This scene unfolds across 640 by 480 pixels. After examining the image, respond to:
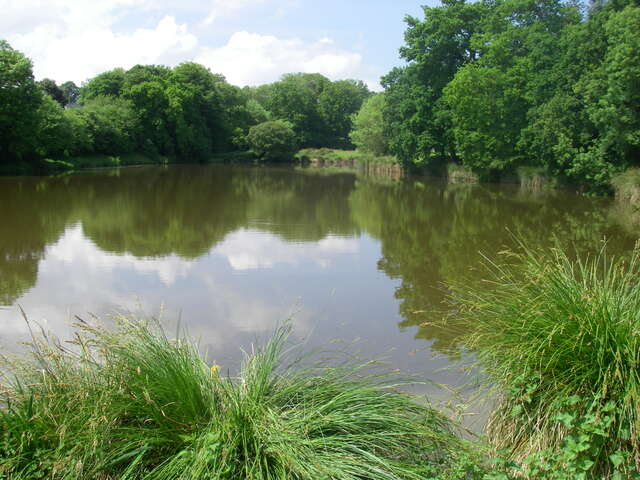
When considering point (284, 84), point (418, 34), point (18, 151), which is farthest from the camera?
point (284, 84)

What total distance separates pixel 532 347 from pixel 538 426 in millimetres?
468

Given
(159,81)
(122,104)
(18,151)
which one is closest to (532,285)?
(18,151)

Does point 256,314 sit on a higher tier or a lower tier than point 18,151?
lower

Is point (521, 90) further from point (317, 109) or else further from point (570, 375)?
point (317, 109)

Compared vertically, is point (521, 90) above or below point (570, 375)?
above

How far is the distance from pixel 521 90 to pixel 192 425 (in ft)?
107

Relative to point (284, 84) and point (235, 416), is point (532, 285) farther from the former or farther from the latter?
point (284, 84)

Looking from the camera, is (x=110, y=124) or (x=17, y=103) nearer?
(x=17, y=103)

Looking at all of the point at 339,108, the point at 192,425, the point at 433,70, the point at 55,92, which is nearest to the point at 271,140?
the point at 339,108

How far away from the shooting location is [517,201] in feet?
80.6

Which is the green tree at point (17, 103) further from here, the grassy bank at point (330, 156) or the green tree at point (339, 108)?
the green tree at point (339, 108)

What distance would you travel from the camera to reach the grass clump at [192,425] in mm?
2748

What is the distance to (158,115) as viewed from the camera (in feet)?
189

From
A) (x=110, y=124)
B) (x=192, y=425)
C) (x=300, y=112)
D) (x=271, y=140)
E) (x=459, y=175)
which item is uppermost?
(x=300, y=112)
